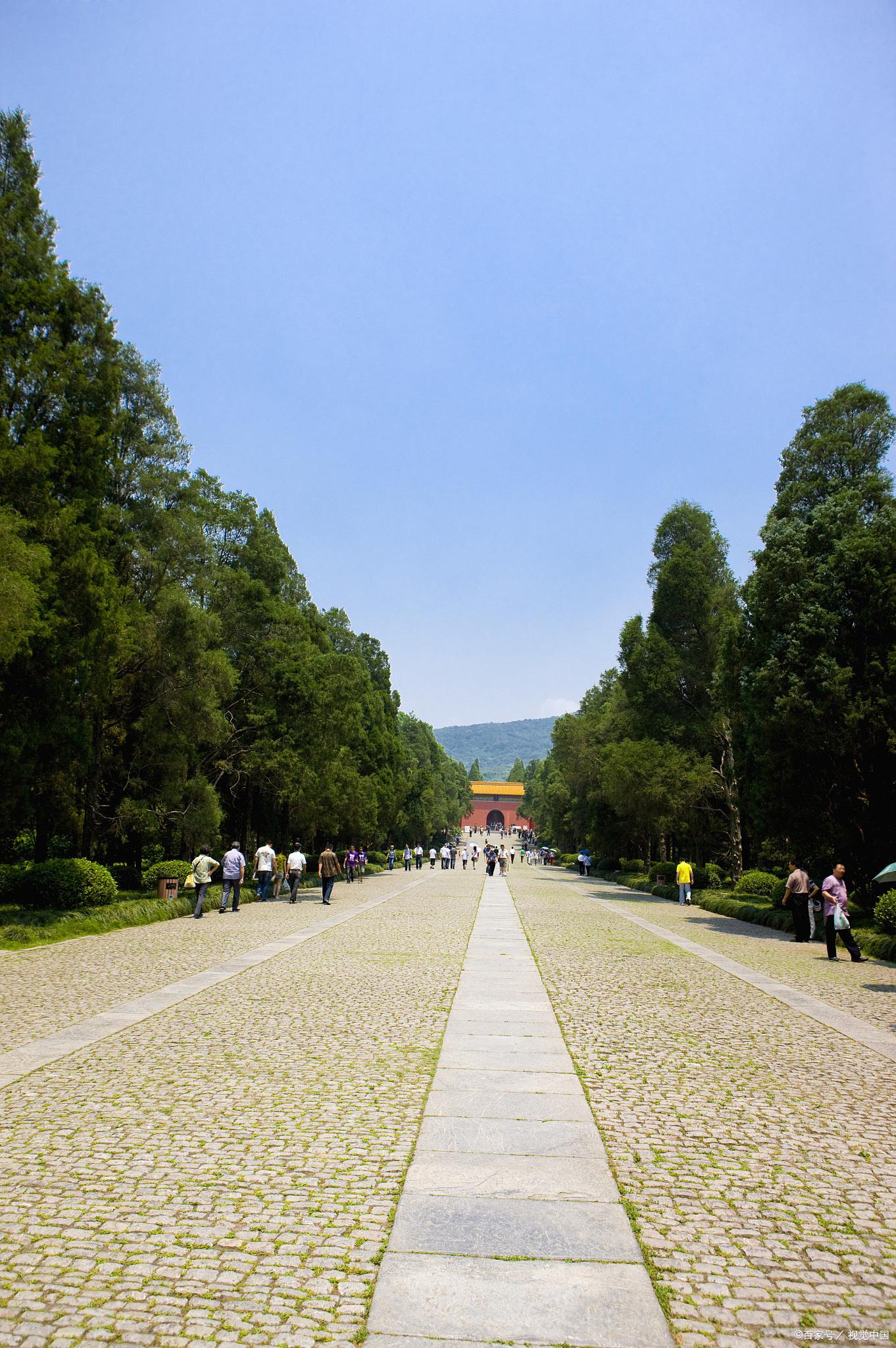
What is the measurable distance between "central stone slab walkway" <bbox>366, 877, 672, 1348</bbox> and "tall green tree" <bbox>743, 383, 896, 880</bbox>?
13.2 metres

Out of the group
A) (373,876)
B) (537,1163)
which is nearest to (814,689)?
(537,1163)

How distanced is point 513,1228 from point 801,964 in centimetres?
1076

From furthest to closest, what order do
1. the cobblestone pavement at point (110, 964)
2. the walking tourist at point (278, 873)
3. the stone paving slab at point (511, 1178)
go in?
the walking tourist at point (278, 873) < the cobblestone pavement at point (110, 964) < the stone paving slab at point (511, 1178)

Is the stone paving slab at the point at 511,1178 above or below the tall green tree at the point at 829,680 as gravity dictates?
below

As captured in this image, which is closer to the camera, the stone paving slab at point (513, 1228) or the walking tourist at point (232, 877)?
the stone paving slab at point (513, 1228)

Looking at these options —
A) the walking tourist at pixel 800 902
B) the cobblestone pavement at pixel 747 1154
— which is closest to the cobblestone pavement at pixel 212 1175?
the cobblestone pavement at pixel 747 1154

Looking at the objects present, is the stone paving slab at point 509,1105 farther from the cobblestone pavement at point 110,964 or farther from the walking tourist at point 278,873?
the walking tourist at point 278,873

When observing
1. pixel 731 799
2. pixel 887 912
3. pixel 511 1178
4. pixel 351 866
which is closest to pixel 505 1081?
pixel 511 1178

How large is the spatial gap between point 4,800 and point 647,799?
851 inches

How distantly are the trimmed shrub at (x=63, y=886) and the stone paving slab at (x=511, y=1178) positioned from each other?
13558 millimetres

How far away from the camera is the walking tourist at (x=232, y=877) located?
1964cm

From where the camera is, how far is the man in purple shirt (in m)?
13.2

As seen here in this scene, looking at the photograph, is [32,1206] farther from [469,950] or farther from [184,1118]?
[469,950]

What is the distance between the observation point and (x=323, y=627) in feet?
117
